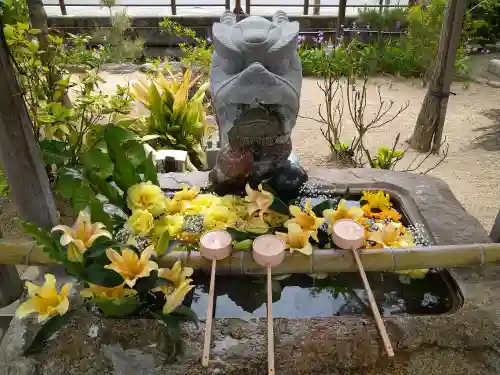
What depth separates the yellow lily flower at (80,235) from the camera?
1.51 m

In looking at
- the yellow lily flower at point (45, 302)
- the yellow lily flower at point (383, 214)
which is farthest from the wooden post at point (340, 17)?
the yellow lily flower at point (45, 302)

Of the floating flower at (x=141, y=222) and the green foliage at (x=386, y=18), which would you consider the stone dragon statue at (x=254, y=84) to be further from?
the green foliage at (x=386, y=18)

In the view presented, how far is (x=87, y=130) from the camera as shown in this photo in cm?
327

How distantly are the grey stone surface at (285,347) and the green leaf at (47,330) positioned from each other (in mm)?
26

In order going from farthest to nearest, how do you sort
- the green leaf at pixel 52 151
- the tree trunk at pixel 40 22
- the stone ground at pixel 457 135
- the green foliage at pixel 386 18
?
the green foliage at pixel 386 18, the stone ground at pixel 457 135, the tree trunk at pixel 40 22, the green leaf at pixel 52 151

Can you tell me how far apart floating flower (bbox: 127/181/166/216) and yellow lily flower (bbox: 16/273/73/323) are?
0.47 m

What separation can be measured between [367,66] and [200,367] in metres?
6.55

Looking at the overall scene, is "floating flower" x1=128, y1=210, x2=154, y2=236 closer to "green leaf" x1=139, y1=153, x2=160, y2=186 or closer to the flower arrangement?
the flower arrangement

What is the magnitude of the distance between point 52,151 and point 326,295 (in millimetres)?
1717

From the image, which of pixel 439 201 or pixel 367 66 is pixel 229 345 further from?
pixel 367 66

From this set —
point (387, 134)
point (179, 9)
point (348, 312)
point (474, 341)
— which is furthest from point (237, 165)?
point (179, 9)

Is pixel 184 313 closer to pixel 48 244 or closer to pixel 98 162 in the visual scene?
pixel 48 244

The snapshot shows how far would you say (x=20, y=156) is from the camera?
1.76 m

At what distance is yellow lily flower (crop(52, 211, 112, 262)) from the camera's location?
1514mm
